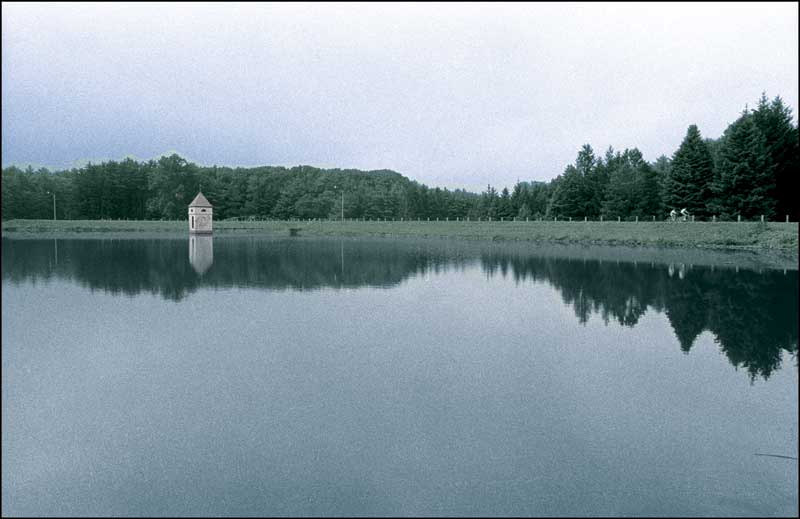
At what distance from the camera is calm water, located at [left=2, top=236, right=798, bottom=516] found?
6.99m

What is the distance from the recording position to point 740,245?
146ft

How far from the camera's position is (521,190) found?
3787 inches

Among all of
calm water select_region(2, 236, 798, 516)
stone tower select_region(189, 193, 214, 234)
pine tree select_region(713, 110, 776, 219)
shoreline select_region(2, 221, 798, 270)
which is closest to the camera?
calm water select_region(2, 236, 798, 516)

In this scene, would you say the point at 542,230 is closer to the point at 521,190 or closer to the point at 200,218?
the point at 521,190

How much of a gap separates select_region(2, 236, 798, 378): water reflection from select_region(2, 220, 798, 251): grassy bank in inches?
207

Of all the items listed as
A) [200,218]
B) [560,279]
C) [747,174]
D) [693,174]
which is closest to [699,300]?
[560,279]

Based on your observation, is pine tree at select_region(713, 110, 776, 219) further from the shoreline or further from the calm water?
the calm water

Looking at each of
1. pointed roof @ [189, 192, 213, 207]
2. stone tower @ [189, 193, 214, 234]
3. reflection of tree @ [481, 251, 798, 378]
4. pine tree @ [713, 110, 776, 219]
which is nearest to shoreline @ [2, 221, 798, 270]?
stone tower @ [189, 193, 214, 234]

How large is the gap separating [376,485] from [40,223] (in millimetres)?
79573

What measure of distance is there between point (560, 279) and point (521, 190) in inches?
2802

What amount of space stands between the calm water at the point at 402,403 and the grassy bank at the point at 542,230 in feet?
47.5

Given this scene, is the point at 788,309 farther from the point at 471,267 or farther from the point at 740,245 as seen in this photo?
the point at 740,245

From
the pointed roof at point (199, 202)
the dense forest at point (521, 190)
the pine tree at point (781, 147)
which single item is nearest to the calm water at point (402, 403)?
the dense forest at point (521, 190)

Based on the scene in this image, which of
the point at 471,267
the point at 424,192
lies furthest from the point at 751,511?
the point at 424,192
